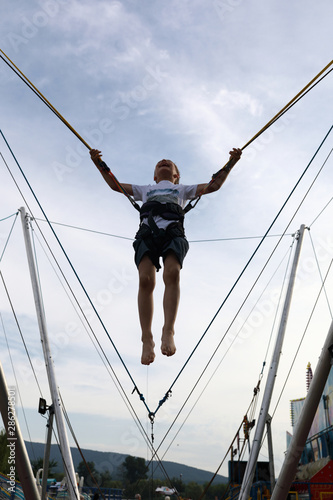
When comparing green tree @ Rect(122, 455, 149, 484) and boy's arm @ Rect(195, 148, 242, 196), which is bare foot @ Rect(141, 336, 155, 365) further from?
green tree @ Rect(122, 455, 149, 484)

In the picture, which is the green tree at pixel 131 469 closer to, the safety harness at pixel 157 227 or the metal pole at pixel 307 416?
the metal pole at pixel 307 416

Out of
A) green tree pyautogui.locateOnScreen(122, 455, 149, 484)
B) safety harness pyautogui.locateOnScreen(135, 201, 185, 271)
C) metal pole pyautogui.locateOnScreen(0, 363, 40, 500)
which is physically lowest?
metal pole pyautogui.locateOnScreen(0, 363, 40, 500)

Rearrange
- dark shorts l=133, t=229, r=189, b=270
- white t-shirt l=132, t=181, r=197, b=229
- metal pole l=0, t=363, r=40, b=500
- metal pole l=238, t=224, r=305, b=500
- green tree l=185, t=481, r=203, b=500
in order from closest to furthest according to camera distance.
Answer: metal pole l=0, t=363, r=40, b=500
dark shorts l=133, t=229, r=189, b=270
white t-shirt l=132, t=181, r=197, b=229
metal pole l=238, t=224, r=305, b=500
green tree l=185, t=481, r=203, b=500

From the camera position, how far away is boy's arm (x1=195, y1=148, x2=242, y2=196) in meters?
4.42

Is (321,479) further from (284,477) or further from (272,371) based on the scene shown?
(284,477)

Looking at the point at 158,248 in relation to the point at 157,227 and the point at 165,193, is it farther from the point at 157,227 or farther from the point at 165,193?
the point at 165,193

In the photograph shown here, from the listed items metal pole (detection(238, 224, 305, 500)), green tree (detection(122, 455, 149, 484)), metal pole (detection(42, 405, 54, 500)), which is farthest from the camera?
green tree (detection(122, 455, 149, 484))

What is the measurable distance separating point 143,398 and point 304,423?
76.0 inches

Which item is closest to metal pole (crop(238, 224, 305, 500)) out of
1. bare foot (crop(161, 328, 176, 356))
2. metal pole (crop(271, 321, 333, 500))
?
metal pole (crop(271, 321, 333, 500))

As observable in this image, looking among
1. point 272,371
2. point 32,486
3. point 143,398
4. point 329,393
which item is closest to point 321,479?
point 329,393

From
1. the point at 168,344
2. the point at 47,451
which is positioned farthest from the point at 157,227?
the point at 47,451

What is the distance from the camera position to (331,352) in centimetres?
410

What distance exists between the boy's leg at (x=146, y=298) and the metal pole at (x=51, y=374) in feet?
14.4

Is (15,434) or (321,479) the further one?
(321,479)
